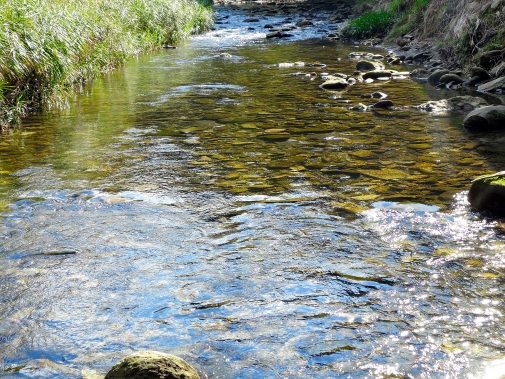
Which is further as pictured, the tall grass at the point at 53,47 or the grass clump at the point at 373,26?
the grass clump at the point at 373,26

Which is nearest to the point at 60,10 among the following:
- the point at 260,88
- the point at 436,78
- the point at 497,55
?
the point at 260,88

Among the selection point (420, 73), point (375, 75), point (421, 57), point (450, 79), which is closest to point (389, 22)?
point (421, 57)

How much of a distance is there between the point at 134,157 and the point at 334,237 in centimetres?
345

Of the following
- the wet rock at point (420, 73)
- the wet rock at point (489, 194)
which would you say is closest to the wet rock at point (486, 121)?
the wet rock at point (489, 194)

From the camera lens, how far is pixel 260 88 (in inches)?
502

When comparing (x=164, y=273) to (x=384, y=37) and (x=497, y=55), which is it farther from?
(x=384, y=37)

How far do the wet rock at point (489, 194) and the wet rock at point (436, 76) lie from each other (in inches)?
310

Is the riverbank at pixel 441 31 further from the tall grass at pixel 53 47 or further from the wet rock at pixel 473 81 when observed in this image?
the tall grass at pixel 53 47

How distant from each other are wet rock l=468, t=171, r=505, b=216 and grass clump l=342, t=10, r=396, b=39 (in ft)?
58.4

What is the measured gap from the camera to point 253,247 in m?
4.98

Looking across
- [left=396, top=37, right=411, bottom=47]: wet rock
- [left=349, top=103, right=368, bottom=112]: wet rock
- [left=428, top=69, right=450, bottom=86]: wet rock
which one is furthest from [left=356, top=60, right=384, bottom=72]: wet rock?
[left=396, top=37, right=411, bottom=47]: wet rock

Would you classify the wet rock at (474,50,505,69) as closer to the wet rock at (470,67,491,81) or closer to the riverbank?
the riverbank

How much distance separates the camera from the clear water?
356cm

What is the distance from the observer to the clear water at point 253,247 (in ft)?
11.7
